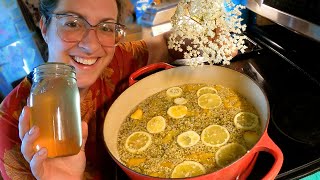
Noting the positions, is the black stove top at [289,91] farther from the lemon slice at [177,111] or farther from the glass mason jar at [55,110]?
the glass mason jar at [55,110]

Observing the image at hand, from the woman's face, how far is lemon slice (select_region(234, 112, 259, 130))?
0.50 m

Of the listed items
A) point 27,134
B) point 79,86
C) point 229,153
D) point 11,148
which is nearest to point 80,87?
point 79,86

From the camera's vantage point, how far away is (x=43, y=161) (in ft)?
2.09

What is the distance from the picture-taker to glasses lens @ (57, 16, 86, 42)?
0.90 m

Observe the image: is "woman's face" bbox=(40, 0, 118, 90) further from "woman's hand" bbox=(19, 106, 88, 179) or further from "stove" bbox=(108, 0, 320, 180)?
"stove" bbox=(108, 0, 320, 180)

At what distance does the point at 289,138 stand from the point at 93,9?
2.33ft

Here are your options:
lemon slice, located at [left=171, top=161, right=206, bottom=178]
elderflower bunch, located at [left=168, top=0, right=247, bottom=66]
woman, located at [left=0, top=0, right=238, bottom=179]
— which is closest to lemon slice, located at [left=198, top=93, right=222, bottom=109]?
elderflower bunch, located at [left=168, top=0, right=247, bottom=66]

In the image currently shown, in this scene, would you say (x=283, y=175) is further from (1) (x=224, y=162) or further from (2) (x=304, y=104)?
(2) (x=304, y=104)

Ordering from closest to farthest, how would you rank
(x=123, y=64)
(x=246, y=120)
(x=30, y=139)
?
(x=30, y=139) → (x=246, y=120) → (x=123, y=64)

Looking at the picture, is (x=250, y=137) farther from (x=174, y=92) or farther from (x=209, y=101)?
(x=174, y=92)

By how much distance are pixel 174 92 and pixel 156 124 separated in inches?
7.0

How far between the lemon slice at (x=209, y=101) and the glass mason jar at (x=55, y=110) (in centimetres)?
44

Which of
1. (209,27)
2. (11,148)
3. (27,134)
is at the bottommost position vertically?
(11,148)

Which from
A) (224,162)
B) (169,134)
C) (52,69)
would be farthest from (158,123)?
(52,69)
